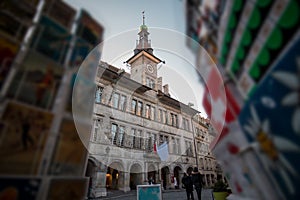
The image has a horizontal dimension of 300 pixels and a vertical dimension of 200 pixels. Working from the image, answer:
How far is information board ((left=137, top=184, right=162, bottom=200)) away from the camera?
4254 mm

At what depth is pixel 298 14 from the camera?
23.1 inches

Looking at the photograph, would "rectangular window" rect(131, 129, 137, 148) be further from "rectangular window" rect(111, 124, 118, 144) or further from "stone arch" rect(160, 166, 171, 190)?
"stone arch" rect(160, 166, 171, 190)

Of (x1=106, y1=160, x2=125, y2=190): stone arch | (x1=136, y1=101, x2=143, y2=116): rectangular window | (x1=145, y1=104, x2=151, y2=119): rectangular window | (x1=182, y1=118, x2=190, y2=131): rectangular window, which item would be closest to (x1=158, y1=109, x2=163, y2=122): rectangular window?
(x1=145, y1=104, x2=151, y2=119): rectangular window

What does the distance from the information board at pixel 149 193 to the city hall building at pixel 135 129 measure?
646 centimetres

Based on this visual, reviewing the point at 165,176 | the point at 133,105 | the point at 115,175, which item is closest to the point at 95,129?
the point at 133,105

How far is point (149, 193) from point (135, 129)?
8867mm

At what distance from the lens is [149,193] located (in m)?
4.29

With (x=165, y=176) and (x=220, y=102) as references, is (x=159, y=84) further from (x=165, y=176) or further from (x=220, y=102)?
(x=220, y=102)

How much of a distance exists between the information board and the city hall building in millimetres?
6462

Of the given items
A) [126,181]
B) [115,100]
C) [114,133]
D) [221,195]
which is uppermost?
[115,100]

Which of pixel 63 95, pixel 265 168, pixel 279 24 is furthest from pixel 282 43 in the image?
pixel 63 95

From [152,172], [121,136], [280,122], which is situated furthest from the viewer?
[152,172]

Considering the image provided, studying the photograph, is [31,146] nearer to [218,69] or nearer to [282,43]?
[218,69]

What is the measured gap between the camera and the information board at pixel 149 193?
4.25 metres
